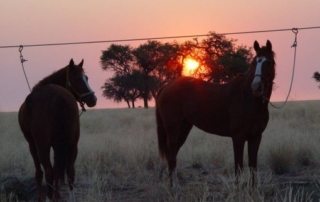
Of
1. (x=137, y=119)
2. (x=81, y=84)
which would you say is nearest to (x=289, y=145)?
(x=81, y=84)

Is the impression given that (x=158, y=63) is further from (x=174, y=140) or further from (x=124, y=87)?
(x=174, y=140)

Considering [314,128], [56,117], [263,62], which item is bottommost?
[314,128]

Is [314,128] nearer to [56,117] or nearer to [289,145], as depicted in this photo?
[289,145]

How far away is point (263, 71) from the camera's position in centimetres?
747

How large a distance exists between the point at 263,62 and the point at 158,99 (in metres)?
2.53

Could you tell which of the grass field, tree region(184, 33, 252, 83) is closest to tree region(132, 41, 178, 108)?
tree region(184, 33, 252, 83)

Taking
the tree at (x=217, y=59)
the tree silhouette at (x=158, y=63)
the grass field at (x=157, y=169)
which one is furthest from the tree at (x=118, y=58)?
the grass field at (x=157, y=169)

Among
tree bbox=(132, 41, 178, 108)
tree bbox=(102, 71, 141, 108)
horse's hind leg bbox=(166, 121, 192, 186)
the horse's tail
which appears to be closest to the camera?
horse's hind leg bbox=(166, 121, 192, 186)

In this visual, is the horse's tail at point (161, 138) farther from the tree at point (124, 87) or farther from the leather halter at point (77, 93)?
the tree at point (124, 87)

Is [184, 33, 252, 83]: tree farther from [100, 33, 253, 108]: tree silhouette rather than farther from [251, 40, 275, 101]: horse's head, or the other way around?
[251, 40, 275, 101]: horse's head

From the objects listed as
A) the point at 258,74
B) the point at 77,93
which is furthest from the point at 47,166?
the point at 258,74

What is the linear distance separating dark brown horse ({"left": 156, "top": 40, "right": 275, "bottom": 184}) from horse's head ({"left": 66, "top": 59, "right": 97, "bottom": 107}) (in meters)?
1.73

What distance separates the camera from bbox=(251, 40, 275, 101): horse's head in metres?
7.44

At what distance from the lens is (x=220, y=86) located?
8586 millimetres
